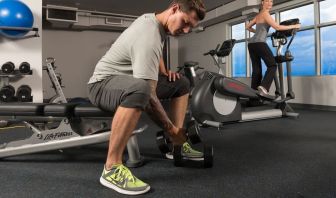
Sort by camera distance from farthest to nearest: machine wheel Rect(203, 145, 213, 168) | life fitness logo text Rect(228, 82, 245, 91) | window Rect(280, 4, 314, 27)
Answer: window Rect(280, 4, 314, 27), life fitness logo text Rect(228, 82, 245, 91), machine wheel Rect(203, 145, 213, 168)

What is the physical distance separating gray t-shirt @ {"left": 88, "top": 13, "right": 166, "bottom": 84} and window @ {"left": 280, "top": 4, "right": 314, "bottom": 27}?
475 cm

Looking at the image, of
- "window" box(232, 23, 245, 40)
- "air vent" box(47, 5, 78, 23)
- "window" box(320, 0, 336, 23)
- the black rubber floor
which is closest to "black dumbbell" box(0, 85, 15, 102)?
the black rubber floor

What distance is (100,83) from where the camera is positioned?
1370 mm

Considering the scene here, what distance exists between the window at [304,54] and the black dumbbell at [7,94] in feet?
15.8

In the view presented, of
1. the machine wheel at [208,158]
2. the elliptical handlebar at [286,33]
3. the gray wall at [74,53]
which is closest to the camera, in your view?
the machine wheel at [208,158]

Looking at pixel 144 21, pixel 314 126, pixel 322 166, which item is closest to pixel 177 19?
pixel 144 21

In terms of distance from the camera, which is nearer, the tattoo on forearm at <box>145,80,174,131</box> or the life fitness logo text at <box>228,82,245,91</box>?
the tattoo on forearm at <box>145,80,174,131</box>

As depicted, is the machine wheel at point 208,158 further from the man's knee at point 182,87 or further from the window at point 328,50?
the window at point 328,50

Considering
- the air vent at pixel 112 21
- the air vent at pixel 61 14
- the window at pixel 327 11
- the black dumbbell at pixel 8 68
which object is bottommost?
the black dumbbell at pixel 8 68

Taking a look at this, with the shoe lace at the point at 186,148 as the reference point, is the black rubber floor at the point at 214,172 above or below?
below

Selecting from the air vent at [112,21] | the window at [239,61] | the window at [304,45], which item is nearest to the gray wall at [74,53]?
the air vent at [112,21]

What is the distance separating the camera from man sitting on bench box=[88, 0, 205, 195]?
1190 mm

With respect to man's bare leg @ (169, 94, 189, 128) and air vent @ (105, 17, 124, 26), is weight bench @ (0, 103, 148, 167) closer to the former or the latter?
man's bare leg @ (169, 94, 189, 128)

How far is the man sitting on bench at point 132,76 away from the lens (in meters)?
1.19
